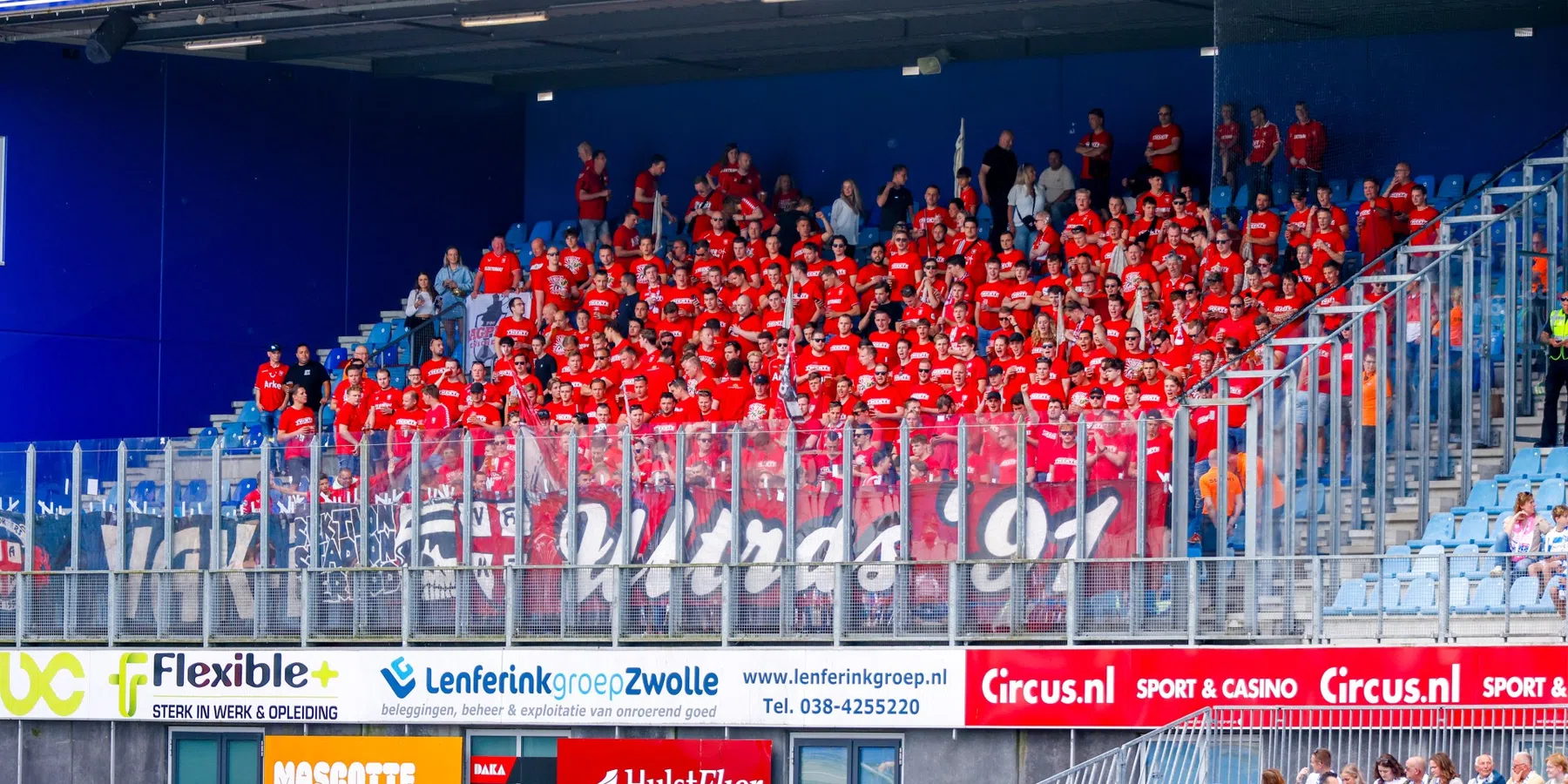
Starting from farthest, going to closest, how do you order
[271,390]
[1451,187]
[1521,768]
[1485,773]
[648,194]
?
[648,194] → [271,390] → [1451,187] → [1485,773] → [1521,768]

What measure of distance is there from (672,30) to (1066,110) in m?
4.63

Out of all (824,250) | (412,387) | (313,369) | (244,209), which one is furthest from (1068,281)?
(244,209)

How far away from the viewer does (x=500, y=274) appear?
97.9 feet

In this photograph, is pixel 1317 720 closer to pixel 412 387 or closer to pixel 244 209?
pixel 412 387

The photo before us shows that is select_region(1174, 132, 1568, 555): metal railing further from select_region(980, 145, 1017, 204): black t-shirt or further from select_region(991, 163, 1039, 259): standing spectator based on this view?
select_region(980, 145, 1017, 204): black t-shirt

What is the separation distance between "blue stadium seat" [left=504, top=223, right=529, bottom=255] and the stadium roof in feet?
6.58

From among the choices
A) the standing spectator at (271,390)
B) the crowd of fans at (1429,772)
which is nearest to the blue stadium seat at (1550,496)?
the crowd of fans at (1429,772)

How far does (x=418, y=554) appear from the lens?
22.3 meters

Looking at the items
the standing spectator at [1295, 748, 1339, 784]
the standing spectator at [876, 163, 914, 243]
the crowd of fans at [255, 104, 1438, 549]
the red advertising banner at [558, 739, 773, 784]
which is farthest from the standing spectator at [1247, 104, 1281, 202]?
the standing spectator at [1295, 748, 1339, 784]

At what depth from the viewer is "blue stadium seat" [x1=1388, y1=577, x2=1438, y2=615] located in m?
19.0

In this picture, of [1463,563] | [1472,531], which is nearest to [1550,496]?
[1472,531]

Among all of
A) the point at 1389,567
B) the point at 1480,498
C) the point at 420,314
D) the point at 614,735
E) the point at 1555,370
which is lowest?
the point at 614,735

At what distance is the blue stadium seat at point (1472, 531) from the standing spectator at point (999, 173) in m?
9.29

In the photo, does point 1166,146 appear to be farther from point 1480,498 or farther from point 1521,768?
point 1521,768
